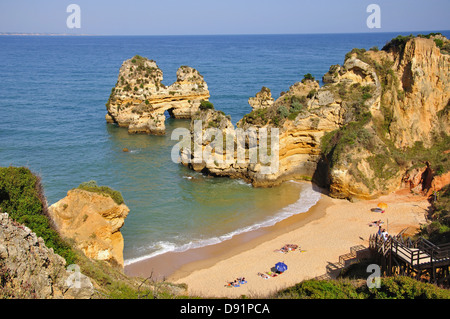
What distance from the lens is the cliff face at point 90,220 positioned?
18.6 metres

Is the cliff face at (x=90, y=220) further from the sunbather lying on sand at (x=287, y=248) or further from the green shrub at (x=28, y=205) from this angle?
the sunbather lying on sand at (x=287, y=248)

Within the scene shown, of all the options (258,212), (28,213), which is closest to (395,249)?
(258,212)

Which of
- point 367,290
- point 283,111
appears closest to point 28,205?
point 367,290

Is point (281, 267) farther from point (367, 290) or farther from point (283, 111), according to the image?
point (283, 111)

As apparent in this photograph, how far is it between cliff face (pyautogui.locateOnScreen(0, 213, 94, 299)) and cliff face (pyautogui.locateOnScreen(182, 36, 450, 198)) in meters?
24.1

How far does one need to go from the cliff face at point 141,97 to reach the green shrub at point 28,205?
1478 inches

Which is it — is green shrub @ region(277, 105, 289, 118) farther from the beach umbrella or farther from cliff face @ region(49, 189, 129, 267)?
cliff face @ region(49, 189, 129, 267)

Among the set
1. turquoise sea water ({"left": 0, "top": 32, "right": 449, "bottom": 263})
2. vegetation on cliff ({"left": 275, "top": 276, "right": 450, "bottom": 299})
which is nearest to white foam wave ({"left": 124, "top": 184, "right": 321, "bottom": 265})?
turquoise sea water ({"left": 0, "top": 32, "right": 449, "bottom": 263})

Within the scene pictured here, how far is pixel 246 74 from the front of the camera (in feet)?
331

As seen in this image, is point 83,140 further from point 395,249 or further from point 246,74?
point 246,74

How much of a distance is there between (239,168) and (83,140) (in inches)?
941

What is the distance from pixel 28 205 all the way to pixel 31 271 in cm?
513

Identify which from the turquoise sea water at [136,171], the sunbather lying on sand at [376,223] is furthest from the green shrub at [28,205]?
the sunbather lying on sand at [376,223]

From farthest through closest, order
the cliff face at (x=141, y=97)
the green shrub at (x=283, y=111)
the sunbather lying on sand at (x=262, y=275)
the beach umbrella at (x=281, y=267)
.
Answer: the cliff face at (x=141, y=97), the green shrub at (x=283, y=111), the beach umbrella at (x=281, y=267), the sunbather lying on sand at (x=262, y=275)
